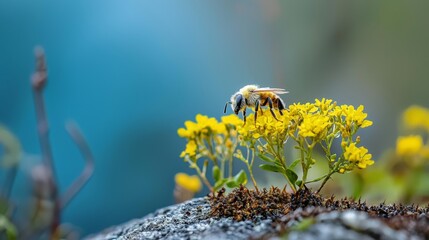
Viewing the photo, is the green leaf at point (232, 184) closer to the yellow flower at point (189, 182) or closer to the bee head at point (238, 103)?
the bee head at point (238, 103)

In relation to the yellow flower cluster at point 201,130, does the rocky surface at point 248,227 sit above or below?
below

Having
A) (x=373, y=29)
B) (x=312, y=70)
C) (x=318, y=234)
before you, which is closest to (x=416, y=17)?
(x=373, y=29)

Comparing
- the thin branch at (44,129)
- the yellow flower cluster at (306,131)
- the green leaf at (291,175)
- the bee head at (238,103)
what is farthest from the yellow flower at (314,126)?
the thin branch at (44,129)

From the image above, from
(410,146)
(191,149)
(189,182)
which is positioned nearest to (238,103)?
(191,149)

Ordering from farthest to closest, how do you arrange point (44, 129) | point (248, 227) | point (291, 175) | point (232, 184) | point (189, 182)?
point (189, 182) → point (44, 129) → point (232, 184) → point (291, 175) → point (248, 227)

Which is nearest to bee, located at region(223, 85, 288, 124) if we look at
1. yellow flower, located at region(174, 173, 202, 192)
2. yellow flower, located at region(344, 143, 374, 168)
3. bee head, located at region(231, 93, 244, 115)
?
bee head, located at region(231, 93, 244, 115)

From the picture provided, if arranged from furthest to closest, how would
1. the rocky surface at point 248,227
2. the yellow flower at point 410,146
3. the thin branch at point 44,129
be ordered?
1. the yellow flower at point 410,146
2. the thin branch at point 44,129
3. the rocky surface at point 248,227

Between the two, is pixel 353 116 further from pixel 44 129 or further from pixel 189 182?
pixel 44 129
